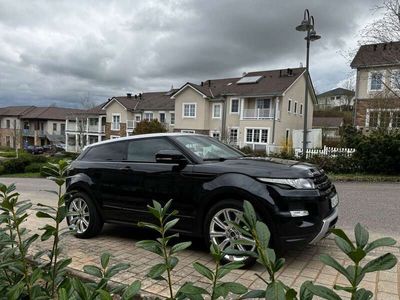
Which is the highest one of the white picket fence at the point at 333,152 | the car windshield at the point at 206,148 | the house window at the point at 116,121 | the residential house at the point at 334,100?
the residential house at the point at 334,100

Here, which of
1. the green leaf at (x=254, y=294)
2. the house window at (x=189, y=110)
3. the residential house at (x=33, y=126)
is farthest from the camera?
the residential house at (x=33, y=126)

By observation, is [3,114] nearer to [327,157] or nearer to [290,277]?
[327,157]

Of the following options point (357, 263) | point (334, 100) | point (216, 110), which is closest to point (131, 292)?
point (357, 263)

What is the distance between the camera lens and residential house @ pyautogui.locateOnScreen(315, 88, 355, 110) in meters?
67.2

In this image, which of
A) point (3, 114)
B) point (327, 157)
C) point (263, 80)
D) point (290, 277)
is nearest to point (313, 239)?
point (290, 277)

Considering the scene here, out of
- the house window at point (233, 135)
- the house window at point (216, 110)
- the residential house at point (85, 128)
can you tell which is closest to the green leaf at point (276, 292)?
the house window at point (233, 135)

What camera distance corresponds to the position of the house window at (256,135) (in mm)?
34000

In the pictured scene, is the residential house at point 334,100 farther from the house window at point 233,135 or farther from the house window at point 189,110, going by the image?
the house window at point 189,110

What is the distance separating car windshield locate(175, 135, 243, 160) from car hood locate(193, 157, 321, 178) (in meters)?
0.30

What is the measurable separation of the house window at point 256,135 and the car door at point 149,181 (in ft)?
96.8

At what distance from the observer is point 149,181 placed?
4.82 metres

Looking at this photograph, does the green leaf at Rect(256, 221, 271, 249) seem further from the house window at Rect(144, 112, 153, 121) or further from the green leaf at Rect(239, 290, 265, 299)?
the house window at Rect(144, 112, 153, 121)

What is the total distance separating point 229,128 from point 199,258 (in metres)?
32.5

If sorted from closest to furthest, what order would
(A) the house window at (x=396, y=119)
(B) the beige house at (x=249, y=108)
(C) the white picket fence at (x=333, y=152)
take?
(C) the white picket fence at (x=333, y=152)
(A) the house window at (x=396, y=119)
(B) the beige house at (x=249, y=108)
